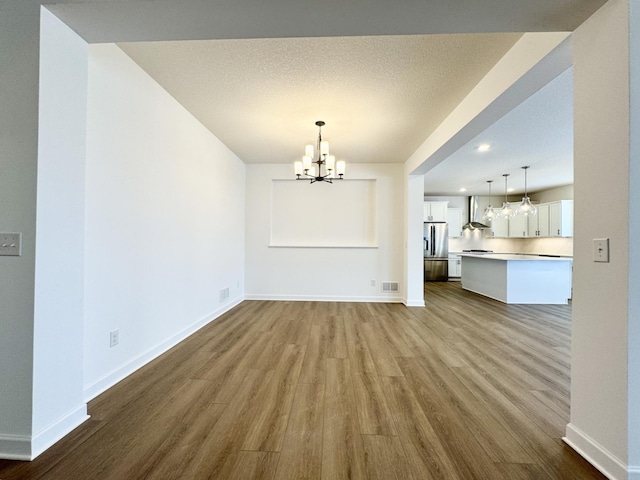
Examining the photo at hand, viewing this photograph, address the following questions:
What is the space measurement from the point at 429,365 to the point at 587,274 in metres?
1.53

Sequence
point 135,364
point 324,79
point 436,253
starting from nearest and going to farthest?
point 135,364 < point 324,79 < point 436,253

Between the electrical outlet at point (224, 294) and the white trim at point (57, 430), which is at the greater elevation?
the electrical outlet at point (224, 294)

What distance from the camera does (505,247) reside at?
8.97 metres

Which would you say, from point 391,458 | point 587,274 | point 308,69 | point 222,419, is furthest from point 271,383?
point 308,69

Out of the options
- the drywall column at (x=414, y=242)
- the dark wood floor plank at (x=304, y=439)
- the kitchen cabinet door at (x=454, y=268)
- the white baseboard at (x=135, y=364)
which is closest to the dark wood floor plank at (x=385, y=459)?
the dark wood floor plank at (x=304, y=439)

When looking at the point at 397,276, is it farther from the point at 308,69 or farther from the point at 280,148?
the point at 308,69

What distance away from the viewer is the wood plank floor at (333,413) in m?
1.40

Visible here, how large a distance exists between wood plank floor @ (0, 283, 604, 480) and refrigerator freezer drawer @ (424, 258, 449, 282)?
5.06 metres

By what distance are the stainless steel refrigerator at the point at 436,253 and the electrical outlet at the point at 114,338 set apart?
7843 mm

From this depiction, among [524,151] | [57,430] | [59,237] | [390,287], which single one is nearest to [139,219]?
[59,237]

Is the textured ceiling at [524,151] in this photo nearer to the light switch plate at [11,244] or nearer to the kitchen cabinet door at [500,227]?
the kitchen cabinet door at [500,227]

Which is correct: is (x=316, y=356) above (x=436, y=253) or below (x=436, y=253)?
below

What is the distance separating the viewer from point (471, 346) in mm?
3104

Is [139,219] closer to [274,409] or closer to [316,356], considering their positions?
[274,409]
